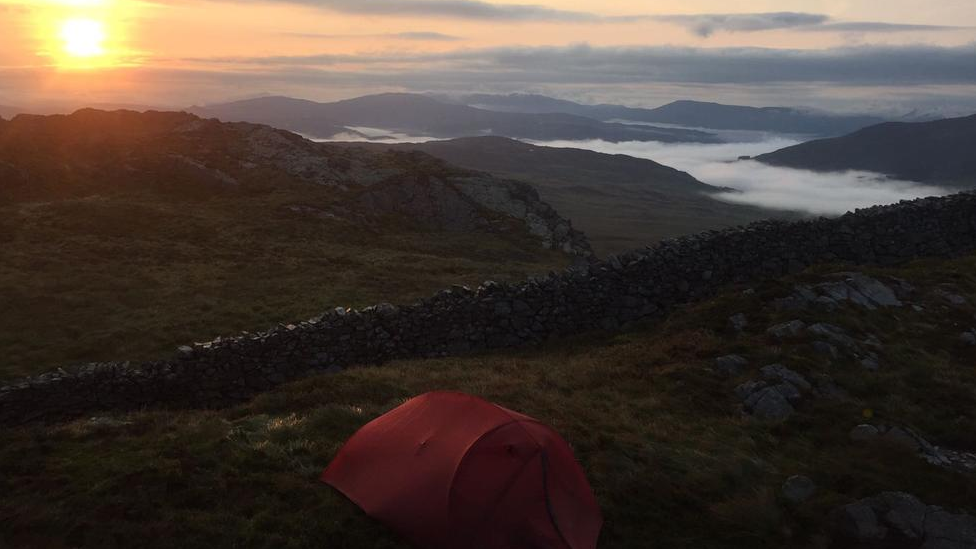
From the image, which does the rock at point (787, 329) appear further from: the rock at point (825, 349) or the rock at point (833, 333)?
the rock at point (825, 349)

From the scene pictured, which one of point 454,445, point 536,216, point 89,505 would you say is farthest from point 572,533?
point 536,216

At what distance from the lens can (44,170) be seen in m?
51.8

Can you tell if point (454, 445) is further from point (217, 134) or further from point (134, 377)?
point (217, 134)

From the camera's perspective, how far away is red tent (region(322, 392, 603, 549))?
10.1 metres

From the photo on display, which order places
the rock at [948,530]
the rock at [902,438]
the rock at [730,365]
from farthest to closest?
the rock at [730,365], the rock at [902,438], the rock at [948,530]

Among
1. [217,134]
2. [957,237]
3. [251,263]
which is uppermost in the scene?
[217,134]

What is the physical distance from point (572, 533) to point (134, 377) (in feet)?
44.6

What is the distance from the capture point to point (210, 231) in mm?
44625

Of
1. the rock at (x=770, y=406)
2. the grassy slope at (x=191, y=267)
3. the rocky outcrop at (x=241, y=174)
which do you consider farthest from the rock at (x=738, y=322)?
the rocky outcrop at (x=241, y=174)

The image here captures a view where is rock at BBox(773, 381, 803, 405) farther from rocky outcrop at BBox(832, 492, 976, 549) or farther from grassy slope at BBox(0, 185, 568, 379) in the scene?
grassy slope at BBox(0, 185, 568, 379)

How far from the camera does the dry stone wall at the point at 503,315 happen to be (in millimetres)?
18125

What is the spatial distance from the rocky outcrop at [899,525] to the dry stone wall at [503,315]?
11.8 metres

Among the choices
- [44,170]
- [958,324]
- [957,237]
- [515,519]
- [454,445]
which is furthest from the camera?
[44,170]

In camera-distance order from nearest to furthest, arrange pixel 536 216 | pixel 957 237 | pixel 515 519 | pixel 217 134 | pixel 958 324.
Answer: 1. pixel 515 519
2. pixel 958 324
3. pixel 957 237
4. pixel 536 216
5. pixel 217 134
